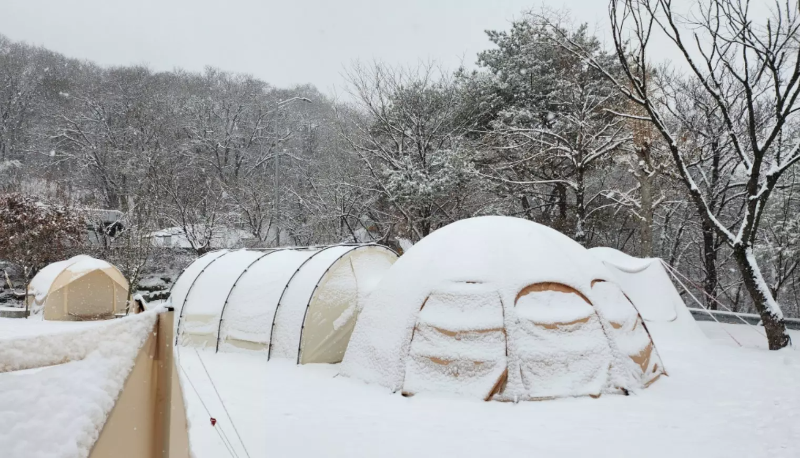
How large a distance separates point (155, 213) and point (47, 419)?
23908 mm

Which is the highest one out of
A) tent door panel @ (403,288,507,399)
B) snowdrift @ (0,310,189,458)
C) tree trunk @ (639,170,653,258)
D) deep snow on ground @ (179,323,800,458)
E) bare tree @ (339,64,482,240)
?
bare tree @ (339,64,482,240)

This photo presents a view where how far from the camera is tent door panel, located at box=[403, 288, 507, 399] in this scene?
632 cm

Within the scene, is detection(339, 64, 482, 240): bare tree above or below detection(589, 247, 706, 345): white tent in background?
above

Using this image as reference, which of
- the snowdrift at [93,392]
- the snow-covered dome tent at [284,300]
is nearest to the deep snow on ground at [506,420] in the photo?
the snow-covered dome tent at [284,300]

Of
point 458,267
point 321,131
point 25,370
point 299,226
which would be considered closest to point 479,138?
point 299,226

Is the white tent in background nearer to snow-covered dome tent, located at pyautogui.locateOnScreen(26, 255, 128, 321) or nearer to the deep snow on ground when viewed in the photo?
the deep snow on ground

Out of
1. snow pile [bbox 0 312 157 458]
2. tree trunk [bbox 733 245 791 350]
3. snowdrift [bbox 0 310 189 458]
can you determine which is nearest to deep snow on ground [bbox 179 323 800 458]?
tree trunk [bbox 733 245 791 350]

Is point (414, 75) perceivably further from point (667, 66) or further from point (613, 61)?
point (667, 66)

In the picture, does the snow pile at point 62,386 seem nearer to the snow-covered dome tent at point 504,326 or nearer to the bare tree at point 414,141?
the snow-covered dome tent at point 504,326

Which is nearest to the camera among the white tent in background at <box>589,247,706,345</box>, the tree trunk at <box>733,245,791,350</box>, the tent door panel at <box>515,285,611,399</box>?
the tent door panel at <box>515,285,611,399</box>

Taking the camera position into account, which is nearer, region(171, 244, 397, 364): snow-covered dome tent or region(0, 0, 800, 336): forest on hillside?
region(171, 244, 397, 364): snow-covered dome tent

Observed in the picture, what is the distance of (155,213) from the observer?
23031mm

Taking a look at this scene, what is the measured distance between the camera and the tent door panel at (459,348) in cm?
632

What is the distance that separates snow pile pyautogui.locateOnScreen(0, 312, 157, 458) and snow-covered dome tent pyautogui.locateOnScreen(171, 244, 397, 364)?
7.34m
